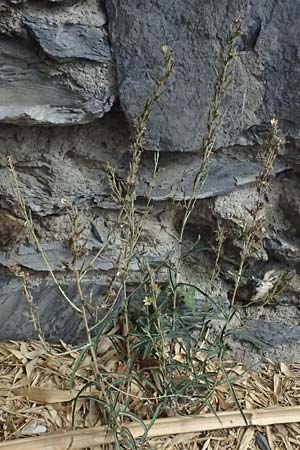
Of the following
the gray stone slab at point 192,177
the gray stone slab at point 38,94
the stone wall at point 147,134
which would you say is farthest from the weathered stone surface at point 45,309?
the gray stone slab at point 38,94

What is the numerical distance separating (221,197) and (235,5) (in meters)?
0.33

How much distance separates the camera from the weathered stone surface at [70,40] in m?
0.99

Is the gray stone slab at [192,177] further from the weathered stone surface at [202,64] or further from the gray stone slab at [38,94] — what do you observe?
the gray stone slab at [38,94]

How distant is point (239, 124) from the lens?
1.12m

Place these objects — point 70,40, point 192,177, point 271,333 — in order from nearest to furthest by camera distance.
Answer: point 70,40, point 192,177, point 271,333

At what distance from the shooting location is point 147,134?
3.60 ft

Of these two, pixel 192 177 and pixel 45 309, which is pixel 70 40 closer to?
pixel 192 177

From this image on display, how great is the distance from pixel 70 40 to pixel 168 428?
24.2 inches

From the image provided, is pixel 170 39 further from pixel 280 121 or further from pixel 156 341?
pixel 156 341

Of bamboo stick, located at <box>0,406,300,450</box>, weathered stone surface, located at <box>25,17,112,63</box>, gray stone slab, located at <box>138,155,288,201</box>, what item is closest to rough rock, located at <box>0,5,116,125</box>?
weathered stone surface, located at <box>25,17,112,63</box>

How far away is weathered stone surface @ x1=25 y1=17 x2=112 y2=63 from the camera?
3.26 feet

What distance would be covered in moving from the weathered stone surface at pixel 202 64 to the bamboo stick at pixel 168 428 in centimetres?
44

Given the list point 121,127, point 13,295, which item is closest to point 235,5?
point 121,127

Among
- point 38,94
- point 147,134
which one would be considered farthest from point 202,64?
point 38,94
